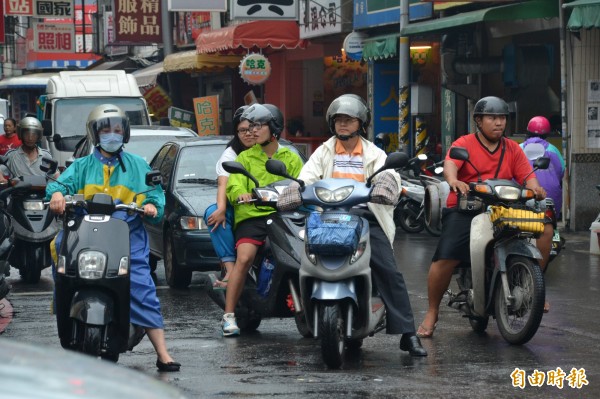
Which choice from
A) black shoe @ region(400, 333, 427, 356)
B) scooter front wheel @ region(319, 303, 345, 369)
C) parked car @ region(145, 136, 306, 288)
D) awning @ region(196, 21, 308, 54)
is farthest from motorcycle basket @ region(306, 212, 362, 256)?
awning @ region(196, 21, 308, 54)

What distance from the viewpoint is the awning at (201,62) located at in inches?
1331

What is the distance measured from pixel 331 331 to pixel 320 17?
2161cm

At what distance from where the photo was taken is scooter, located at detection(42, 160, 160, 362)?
730cm

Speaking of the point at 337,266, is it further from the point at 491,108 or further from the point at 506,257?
the point at 491,108

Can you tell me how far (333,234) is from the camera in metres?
7.82

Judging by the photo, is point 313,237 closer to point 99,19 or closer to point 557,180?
point 557,180

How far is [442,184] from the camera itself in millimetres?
9328

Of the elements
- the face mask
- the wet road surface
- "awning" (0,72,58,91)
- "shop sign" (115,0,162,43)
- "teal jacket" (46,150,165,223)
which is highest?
"shop sign" (115,0,162,43)

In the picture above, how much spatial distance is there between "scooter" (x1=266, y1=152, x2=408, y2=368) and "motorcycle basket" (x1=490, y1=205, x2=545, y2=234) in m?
1.06

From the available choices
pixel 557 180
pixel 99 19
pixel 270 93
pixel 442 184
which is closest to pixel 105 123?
pixel 442 184

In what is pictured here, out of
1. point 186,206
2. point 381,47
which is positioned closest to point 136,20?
point 381,47

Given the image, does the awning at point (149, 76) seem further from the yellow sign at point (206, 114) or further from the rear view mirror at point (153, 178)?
the rear view mirror at point (153, 178)

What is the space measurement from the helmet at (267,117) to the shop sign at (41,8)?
31.1 metres

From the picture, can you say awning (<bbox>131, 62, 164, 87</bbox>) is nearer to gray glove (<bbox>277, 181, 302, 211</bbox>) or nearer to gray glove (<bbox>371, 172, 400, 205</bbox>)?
gray glove (<bbox>277, 181, 302, 211</bbox>)
